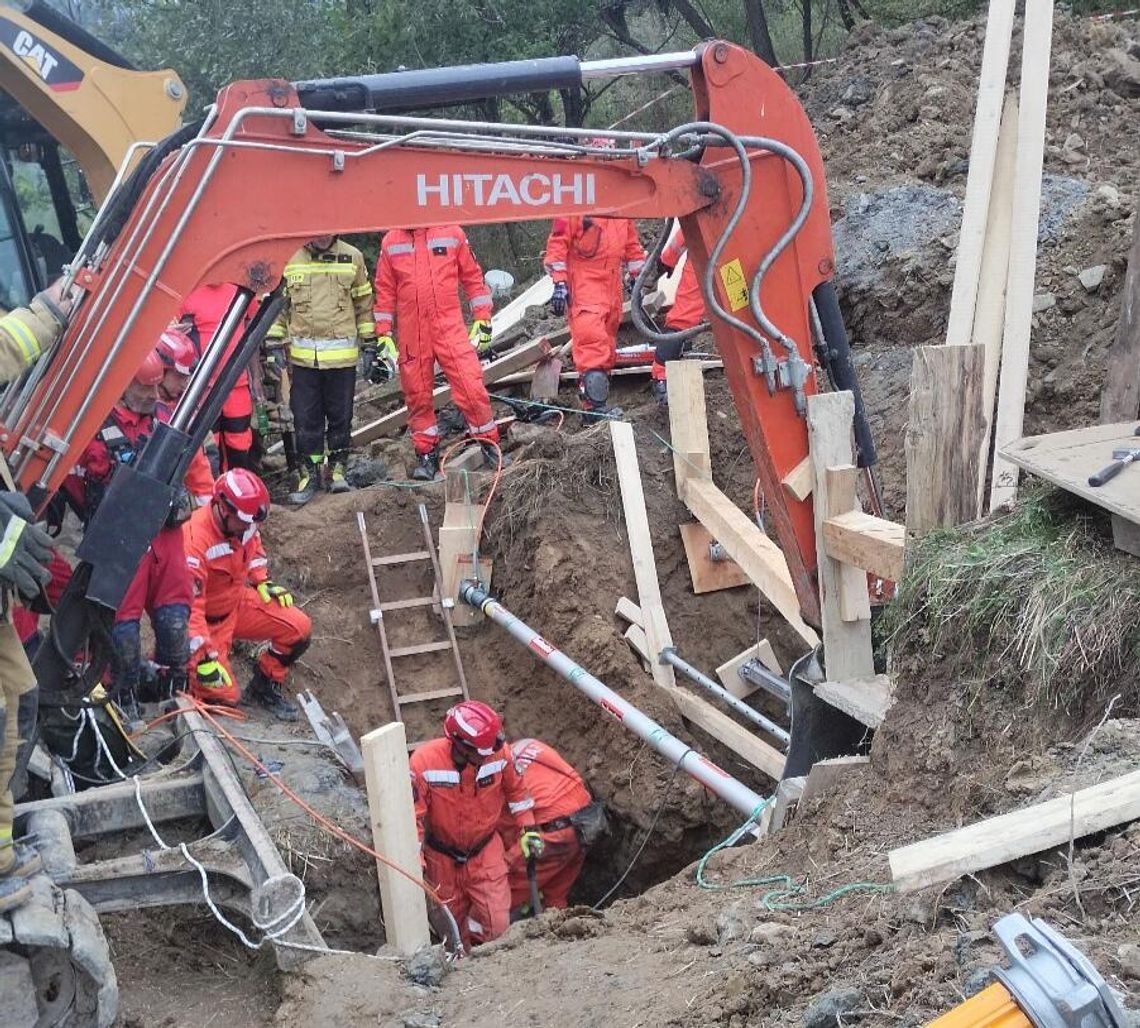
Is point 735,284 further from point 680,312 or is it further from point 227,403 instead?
point 227,403

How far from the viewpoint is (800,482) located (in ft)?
17.7

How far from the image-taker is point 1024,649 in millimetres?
3855

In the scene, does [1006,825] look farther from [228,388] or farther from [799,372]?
[228,388]

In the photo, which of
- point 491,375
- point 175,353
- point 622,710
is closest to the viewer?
point 175,353

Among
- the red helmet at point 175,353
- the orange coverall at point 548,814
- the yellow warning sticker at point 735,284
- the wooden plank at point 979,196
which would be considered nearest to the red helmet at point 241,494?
the red helmet at point 175,353

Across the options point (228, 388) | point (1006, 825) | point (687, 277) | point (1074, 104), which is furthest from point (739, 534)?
point (1074, 104)

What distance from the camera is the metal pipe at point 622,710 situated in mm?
6000

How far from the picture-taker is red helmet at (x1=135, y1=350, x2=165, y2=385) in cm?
618

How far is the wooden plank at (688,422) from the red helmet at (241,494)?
2.84m

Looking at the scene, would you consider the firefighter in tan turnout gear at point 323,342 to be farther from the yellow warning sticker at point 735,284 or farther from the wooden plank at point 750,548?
the yellow warning sticker at point 735,284

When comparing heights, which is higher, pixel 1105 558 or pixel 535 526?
pixel 1105 558

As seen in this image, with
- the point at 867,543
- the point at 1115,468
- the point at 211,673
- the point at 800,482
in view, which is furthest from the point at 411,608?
the point at 1115,468

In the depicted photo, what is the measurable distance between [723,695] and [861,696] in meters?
2.07

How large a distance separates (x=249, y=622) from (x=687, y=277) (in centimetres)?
396
